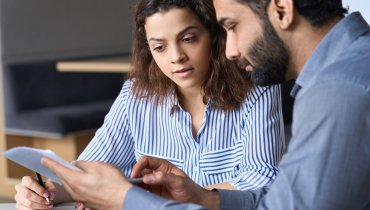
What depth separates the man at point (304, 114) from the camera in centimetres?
114

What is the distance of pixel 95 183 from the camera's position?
1347 millimetres

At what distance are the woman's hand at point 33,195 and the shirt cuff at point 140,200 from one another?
0.48m

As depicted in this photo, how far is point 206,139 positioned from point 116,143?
27 cm

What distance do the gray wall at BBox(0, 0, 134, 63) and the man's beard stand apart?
3.13 meters

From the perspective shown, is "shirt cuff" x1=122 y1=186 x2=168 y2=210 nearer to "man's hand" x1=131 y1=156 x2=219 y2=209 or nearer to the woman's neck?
"man's hand" x1=131 y1=156 x2=219 y2=209

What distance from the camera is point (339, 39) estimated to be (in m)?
1.28

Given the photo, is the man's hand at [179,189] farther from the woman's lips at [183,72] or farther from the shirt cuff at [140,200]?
the woman's lips at [183,72]

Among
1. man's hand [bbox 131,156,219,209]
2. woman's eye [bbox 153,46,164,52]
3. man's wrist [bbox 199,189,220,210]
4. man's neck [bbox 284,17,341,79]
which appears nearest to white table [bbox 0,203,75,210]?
man's hand [bbox 131,156,219,209]

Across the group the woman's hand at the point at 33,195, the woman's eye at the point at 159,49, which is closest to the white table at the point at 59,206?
the woman's hand at the point at 33,195

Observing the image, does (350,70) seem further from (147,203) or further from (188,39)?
(188,39)

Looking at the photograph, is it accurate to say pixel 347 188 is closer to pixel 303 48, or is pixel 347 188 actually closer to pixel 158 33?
pixel 303 48

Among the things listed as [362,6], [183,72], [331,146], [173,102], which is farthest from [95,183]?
[362,6]

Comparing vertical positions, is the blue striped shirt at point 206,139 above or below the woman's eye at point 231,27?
below

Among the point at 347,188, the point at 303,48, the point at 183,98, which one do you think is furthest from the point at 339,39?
the point at 183,98
